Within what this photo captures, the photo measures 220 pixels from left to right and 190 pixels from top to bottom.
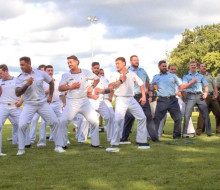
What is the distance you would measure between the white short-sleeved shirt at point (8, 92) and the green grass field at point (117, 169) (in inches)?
62.3

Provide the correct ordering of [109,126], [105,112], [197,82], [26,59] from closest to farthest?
[26,59] → [105,112] → [109,126] → [197,82]

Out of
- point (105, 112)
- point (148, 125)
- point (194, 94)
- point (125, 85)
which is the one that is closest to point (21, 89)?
point (125, 85)

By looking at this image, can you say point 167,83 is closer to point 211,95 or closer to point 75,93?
point 211,95

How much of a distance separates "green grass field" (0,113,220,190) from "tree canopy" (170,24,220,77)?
53.0m

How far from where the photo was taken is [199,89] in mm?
14719

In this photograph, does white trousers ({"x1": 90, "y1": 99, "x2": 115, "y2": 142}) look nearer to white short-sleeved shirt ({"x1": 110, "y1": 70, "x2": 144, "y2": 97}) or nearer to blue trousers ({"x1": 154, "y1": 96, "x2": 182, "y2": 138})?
blue trousers ({"x1": 154, "y1": 96, "x2": 182, "y2": 138})

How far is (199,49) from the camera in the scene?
65.8m

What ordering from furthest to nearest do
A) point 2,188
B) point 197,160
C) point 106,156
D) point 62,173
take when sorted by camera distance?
point 106,156
point 197,160
point 62,173
point 2,188

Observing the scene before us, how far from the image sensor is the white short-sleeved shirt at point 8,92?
1230 cm

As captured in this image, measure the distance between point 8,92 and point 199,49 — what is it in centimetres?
5614

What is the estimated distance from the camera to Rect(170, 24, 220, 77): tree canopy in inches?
2473

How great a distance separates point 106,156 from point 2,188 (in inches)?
142

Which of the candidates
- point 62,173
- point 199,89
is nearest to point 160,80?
point 199,89

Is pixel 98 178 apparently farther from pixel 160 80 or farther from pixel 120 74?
pixel 160 80
